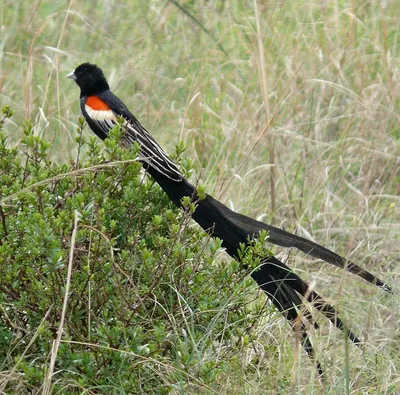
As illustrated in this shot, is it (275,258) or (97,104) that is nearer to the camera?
(275,258)

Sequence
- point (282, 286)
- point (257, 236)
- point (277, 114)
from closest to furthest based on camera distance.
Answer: point (282, 286)
point (257, 236)
point (277, 114)

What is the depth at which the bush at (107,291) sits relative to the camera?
8.82ft

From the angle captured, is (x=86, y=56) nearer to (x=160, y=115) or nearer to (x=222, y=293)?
(x=160, y=115)

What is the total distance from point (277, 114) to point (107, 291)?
291 centimetres

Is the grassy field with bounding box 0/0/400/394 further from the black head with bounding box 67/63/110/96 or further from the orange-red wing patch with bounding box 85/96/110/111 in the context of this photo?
the orange-red wing patch with bounding box 85/96/110/111

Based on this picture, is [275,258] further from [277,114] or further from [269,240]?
[277,114]

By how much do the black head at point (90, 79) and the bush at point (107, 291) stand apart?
1.30m

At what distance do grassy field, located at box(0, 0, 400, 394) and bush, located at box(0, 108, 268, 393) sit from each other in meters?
0.23

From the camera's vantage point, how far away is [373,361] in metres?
3.07

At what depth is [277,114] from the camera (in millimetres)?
5434

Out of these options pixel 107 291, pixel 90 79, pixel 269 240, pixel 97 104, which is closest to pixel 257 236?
pixel 269 240

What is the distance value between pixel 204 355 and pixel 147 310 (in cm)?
25

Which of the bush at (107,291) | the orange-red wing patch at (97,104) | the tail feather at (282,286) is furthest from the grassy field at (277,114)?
the orange-red wing patch at (97,104)

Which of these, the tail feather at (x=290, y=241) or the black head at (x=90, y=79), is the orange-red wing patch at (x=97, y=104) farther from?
the tail feather at (x=290, y=241)
